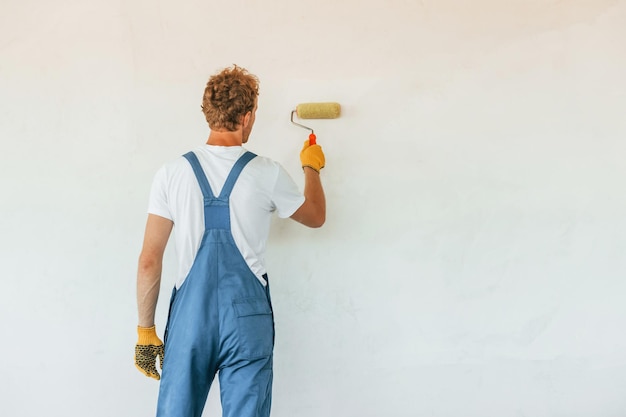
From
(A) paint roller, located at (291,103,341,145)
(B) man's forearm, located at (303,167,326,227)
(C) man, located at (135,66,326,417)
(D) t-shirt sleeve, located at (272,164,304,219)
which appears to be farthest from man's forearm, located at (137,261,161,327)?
(A) paint roller, located at (291,103,341,145)

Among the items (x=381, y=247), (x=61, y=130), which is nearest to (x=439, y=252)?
(x=381, y=247)

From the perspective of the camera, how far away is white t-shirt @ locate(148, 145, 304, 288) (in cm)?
153

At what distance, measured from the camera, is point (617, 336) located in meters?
1.98

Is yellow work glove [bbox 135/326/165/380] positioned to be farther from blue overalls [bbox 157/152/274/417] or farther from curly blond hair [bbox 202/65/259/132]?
curly blond hair [bbox 202/65/259/132]

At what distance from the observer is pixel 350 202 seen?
6.45ft

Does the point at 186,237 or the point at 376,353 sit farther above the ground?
the point at 186,237

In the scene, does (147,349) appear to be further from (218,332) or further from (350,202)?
(350,202)

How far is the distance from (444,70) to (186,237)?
3.48 ft

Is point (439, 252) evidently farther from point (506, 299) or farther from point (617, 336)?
point (617, 336)

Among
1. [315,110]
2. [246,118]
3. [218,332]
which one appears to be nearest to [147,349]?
[218,332]

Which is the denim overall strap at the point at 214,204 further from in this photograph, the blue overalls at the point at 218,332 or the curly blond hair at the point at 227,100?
the curly blond hair at the point at 227,100

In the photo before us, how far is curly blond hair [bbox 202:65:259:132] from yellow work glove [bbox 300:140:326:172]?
0.30m

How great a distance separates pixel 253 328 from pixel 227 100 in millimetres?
635

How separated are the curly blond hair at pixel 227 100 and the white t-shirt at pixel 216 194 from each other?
0.08 meters
